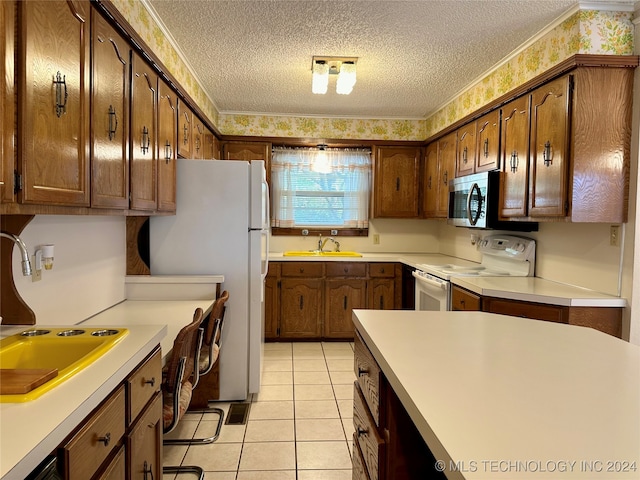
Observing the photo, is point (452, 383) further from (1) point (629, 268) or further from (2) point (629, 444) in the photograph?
(1) point (629, 268)

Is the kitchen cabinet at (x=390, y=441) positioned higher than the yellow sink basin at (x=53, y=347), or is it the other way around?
the yellow sink basin at (x=53, y=347)

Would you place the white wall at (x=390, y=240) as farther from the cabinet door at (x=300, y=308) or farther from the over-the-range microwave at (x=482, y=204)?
the over-the-range microwave at (x=482, y=204)

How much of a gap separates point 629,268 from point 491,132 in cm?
138

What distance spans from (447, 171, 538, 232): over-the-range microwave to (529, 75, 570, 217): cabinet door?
1.36ft

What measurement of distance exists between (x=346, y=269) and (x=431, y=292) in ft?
3.68

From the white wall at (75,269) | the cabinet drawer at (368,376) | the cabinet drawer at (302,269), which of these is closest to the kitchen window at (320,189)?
the cabinet drawer at (302,269)

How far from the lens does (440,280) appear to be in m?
3.21

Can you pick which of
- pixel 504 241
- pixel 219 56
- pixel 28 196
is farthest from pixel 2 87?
pixel 504 241

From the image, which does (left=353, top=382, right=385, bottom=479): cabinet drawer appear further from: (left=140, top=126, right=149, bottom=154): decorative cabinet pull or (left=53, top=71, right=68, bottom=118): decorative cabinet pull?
(left=140, top=126, right=149, bottom=154): decorative cabinet pull

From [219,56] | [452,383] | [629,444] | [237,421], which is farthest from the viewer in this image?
[219,56]

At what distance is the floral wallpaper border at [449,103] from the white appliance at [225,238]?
2.65 feet

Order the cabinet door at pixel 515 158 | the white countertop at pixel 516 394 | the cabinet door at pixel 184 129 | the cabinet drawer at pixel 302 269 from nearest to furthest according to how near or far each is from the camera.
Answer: the white countertop at pixel 516 394
the cabinet door at pixel 515 158
the cabinet door at pixel 184 129
the cabinet drawer at pixel 302 269

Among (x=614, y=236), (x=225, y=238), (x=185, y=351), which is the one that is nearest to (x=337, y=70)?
(x=225, y=238)

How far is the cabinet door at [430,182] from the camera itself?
429 centimetres
